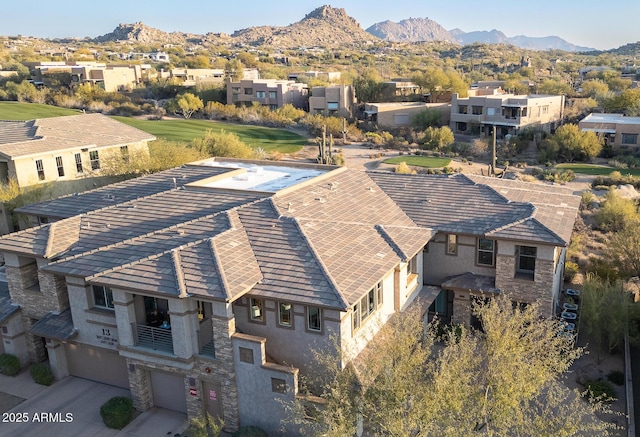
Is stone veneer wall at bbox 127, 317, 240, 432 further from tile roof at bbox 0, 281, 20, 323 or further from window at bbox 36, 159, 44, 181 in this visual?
window at bbox 36, 159, 44, 181

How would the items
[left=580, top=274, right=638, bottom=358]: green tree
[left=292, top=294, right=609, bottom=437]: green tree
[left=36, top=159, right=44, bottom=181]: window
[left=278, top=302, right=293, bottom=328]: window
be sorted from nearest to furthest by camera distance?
[left=292, top=294, right=609, bottom=437]: green tree, [left=278, top=302, right=293, bottom=328]: window, [left=580, top=274, right=638, bottom=358]: green tree, [left=36, top=159, right=44, bottom=181]: window

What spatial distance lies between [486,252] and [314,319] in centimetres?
943

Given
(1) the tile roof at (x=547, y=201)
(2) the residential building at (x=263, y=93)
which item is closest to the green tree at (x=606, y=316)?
(1) the tile roof at (x=547, y=201)

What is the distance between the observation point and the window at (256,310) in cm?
1809

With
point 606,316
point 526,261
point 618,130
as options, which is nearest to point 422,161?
point 618,130

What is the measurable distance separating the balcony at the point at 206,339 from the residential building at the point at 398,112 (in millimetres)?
70808

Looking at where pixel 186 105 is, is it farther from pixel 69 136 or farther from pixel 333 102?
pixel 69 136

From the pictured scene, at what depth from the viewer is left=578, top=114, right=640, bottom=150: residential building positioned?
7021 centimetres

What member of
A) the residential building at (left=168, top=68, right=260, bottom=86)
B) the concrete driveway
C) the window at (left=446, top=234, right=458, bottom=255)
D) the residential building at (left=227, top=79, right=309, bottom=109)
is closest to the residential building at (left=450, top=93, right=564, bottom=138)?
the residential building at (left=227, top=79, right=309, bottom=109)

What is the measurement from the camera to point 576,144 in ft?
223

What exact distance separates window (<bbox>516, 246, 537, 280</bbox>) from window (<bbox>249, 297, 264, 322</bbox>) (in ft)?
35.7

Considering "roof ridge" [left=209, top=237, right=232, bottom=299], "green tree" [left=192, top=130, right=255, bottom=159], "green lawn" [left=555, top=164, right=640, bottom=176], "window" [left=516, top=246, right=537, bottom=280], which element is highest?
"roof ridge" [left=209, top=237, right=232, bottom=299]

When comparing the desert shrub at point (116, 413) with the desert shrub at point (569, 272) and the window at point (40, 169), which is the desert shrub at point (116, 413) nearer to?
the desert shrub at point (569, 272)

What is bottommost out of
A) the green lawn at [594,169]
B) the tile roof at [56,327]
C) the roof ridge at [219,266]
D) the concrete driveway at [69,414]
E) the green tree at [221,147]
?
the green lawn at [594,169]
